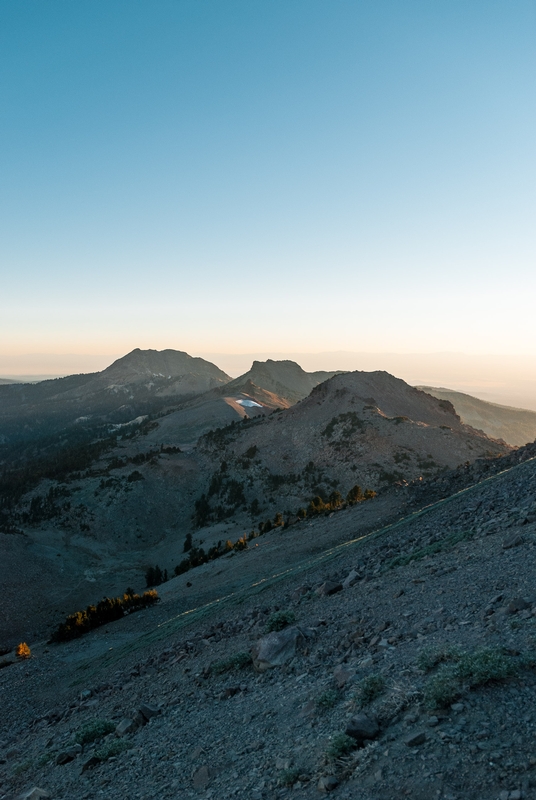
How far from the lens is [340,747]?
18.5ft

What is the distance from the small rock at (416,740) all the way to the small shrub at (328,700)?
1907 mm

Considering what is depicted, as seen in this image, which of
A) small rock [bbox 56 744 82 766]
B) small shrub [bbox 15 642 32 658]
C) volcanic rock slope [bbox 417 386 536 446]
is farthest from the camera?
volcanic rock slope [bbox 417 386 536 446]

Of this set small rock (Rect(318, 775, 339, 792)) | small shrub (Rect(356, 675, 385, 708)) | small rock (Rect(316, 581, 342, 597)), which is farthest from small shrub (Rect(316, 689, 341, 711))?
small rock (Rect(316, 581, 342, 597))

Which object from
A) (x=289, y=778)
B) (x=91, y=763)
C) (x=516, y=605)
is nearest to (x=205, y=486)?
(x=91, y=763)

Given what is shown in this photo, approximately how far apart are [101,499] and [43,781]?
3768 centimetres

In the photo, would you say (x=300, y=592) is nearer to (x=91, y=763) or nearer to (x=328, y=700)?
(x=91, y=763)

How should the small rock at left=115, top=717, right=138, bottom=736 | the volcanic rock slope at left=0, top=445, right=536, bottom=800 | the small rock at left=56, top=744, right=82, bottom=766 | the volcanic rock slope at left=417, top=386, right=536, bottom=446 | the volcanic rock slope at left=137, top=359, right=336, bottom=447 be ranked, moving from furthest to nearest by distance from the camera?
1. the volcanic rock slope at left=417, top=386, right=536, bottom=446
2. the volcanic rock slope at left=137, top=359, right=336, bottom=447
3. the small rock at left=115, top=717, right=138, bottom=736
4. the small rock at left=56, top=744, right=82, bottom=766
5. the volcanic rock slope at left=0, top=445, right=536, bottom=800

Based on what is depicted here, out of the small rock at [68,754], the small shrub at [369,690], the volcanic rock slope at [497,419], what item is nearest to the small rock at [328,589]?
the small shrub at [369,690]

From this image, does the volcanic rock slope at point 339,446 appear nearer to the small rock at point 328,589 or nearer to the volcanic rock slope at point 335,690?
the volcanic rock slope at point 335,690

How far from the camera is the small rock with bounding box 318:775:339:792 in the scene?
17.2 feet

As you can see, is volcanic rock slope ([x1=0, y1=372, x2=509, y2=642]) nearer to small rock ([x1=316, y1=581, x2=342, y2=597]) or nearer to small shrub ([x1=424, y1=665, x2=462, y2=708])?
small rock ([x1=316, y1=581, x2=342, y2=597])

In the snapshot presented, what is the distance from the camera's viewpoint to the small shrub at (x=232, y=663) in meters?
10.0

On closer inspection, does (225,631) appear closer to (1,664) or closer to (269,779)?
(269,779)

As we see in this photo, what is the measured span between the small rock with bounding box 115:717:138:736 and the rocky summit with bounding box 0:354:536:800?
25 mm
